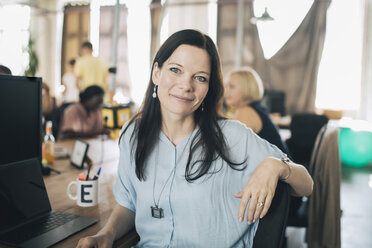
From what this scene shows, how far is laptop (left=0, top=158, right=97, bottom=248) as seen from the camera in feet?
3.45

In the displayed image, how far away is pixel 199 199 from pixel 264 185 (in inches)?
10.6

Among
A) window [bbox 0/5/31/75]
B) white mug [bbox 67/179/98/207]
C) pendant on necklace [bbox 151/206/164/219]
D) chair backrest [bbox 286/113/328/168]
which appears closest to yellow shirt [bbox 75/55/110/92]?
window [bbox 0/5/31/75]

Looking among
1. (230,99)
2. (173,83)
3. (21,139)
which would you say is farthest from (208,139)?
(230,99)

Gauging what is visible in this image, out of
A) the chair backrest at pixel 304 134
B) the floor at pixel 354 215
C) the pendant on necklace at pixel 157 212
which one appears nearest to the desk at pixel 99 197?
the pendant on necklace at pixel 157 212

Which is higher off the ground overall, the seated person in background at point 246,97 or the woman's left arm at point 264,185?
the seated person in background at point 246,97

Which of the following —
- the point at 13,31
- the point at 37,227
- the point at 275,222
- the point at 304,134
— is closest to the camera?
the point at 275,222

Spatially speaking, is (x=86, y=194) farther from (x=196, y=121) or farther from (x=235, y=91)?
(x=235, y=91)

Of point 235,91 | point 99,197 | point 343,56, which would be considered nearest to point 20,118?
point 99,197

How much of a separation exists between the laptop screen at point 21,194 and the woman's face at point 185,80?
550 mm

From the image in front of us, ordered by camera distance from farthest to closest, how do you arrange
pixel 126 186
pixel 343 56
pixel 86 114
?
1. pixel 343 56
2. pixel 86 114
3. pixel 126 186

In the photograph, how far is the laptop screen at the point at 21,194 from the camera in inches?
44.6

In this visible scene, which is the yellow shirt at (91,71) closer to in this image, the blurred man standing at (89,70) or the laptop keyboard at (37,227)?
the blurred man standing at (89,70)

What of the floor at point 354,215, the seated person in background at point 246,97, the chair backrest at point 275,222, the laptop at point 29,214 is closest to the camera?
the chair backrest at point 275,222

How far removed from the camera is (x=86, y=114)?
3266 millimetres
